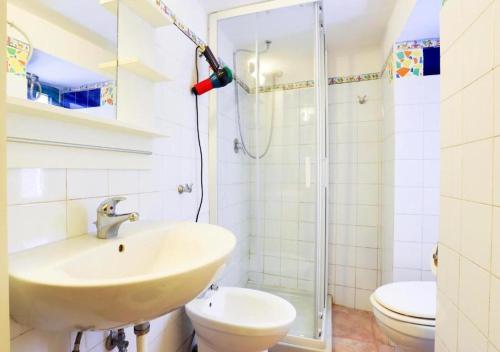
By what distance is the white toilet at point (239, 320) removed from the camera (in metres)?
1.07

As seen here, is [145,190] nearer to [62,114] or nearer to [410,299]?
[62,114]

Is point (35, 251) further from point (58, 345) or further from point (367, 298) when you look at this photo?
point (367, 298)

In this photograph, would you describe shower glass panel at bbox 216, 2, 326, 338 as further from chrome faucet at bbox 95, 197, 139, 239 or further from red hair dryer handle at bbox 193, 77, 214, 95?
chrome faucet at bbox 95, 197, 139, 239

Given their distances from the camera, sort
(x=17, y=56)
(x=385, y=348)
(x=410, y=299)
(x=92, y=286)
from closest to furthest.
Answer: (x=92, y=286)
(x=17, y=56)
(x=410, y=299)
(x=385, y=348)

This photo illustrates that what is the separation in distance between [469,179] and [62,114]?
3.53 ft

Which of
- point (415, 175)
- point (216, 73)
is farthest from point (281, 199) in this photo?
point (216, 73)

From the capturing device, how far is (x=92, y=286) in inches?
17.1

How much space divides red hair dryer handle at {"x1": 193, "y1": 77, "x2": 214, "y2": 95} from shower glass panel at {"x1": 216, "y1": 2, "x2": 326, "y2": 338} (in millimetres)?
283

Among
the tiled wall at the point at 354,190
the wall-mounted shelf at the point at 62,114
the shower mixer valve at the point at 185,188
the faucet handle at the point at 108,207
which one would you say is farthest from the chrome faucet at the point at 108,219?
the tiled wall at the point at 354,190

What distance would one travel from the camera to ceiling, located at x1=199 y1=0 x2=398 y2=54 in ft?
5.13

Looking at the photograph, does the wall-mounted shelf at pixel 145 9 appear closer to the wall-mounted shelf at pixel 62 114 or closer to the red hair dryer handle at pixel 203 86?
the red hair dryer handle at pixel 203 86

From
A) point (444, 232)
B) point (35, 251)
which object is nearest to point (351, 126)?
point (444, 232)

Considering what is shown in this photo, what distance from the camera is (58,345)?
70 cm

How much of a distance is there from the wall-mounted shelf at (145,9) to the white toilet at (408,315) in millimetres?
1623
